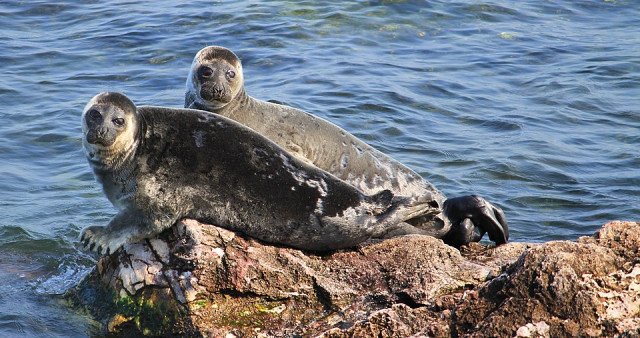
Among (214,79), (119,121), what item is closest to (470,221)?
(214,79)

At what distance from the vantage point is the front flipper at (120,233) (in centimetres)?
545

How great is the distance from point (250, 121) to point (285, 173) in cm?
153

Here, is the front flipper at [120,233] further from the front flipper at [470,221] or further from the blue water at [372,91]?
the front flipper at [470,221]

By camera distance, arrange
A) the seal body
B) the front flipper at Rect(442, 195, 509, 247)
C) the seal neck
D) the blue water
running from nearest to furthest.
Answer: the front flipper at Rect(442, 195, 509, 247)
the seal body
the seal neck
the blue water

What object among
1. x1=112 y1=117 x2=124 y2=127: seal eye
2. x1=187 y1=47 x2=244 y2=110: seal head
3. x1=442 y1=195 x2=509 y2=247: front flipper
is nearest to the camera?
x1=112 y1=117 x2=124 y2=127: seal eye

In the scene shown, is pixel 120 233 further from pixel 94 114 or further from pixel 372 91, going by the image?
pixel 372 91

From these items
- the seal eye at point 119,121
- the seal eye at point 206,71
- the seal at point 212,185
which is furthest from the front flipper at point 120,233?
the seal eye at point 206,71

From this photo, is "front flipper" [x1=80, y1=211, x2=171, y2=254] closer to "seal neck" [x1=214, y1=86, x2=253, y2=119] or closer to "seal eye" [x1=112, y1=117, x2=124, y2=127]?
"seal eye" [x1=112, y1=117, x2=124, y2=127]

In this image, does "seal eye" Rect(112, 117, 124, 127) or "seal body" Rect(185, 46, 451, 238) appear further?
"seal body" Rect(185, 46, 451, 238)

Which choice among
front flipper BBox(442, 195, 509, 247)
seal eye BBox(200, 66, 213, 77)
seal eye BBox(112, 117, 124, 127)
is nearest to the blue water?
seal eye BBox(112, 117, 124, 127)

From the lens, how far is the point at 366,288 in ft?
17.0

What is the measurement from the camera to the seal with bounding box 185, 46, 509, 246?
6.30 meters

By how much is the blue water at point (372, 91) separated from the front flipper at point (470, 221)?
1.64 meters

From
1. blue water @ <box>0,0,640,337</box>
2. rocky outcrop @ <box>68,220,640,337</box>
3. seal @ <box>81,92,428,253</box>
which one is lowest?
blue water @ <box>0,0,640,337</box>
